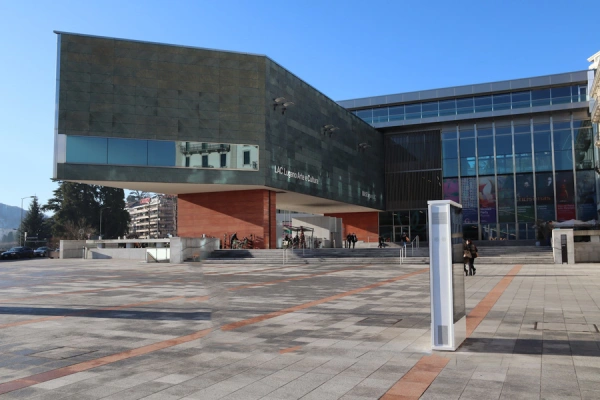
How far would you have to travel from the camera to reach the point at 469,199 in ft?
193

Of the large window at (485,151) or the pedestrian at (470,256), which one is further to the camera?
the large window at (485,151)

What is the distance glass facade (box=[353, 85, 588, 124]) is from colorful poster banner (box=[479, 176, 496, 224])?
26.6 ft

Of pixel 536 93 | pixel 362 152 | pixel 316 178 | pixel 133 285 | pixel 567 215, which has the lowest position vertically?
pixel 133 285

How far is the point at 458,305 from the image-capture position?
7758mm

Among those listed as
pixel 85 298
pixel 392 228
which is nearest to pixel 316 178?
pixel 392 228

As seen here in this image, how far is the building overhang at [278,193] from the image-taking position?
135 feet

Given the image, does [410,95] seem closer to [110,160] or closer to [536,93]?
[536,93]

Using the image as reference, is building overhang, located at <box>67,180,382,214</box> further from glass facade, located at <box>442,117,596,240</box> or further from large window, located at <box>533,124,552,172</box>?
large window, located at <box>533,124,552,172</box>

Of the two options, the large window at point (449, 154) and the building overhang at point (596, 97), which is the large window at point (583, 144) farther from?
the large window at point (449, 154)

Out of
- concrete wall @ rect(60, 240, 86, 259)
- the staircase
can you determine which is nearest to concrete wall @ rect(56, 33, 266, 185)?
concrete wall @ rect(60, 240, 86, 259)

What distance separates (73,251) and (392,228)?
36.3m

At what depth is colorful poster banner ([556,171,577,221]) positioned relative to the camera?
54.7 meters

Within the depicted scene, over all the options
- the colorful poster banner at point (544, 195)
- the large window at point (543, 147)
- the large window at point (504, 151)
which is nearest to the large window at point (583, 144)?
the large window at point (543, 147)

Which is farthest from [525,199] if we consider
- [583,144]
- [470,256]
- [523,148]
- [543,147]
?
[470,256]
